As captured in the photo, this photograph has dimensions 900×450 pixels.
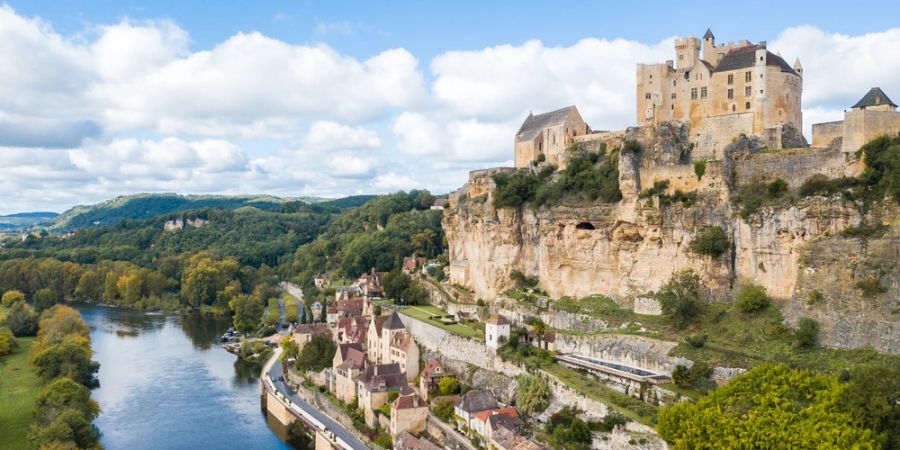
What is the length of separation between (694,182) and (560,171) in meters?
9.48

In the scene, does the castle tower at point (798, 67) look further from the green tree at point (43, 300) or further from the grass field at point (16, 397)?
the green tree at point (43, 300)

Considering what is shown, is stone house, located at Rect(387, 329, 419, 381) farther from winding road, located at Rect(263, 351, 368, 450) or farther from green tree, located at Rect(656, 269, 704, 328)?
green tree, located at Rect(656, 269, 704, 328)

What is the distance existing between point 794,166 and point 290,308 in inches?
1786

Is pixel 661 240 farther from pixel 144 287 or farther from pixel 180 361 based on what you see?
pixel 144 287

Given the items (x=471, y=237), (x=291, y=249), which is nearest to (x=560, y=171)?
(x=471, y=237)

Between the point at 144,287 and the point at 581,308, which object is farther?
the point at 144,287

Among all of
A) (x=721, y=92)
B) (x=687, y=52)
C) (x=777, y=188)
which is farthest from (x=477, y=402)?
(x=687, y=52)

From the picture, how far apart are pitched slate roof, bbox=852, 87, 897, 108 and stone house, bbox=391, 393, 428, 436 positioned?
21.8 m

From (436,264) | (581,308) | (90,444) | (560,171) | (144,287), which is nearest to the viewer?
(90,444)

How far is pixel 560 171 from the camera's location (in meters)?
39.7

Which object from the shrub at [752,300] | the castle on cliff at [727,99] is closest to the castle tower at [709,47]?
the castle on cliff at [727,99]

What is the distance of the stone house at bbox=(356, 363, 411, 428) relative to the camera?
32.9 meters

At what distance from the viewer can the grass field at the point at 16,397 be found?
103 ft

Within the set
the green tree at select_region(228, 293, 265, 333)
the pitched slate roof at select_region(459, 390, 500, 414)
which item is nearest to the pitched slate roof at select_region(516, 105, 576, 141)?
the pitched slate roof at select_region(459, 390, 500, 414)
